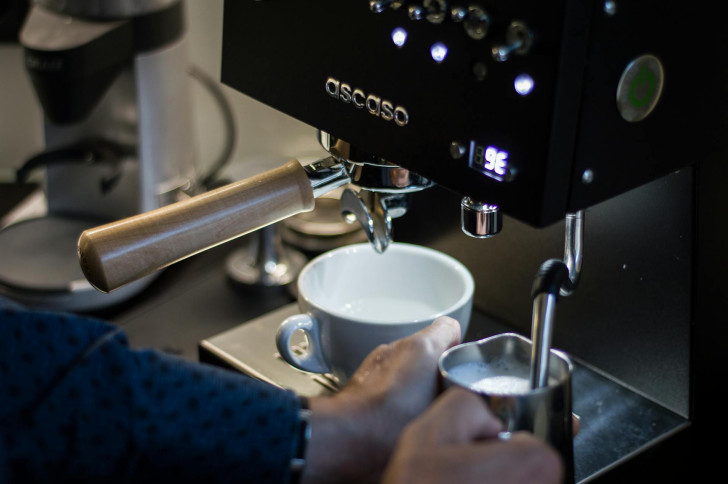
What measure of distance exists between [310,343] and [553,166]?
10.7 inches

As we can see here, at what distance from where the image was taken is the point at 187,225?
0.51 metres

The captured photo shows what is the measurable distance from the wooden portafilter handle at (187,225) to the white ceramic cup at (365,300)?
0.10m

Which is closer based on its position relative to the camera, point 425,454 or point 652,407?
point 425,454

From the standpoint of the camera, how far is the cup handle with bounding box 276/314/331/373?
24.2 inches

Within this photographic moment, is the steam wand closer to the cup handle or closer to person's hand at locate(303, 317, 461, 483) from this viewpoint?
person's hand at locate(303, 317, 461, 483)

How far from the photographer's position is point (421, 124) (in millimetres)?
482

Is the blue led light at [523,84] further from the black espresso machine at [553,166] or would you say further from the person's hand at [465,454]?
the person's hand at [465,454]

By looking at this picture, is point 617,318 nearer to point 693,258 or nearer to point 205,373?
point 693,258

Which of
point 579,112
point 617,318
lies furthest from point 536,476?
point 617,318

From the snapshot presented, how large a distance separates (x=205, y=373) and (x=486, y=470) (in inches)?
6.4

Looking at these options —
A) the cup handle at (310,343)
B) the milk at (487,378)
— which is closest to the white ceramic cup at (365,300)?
the cup handle at (310,343)

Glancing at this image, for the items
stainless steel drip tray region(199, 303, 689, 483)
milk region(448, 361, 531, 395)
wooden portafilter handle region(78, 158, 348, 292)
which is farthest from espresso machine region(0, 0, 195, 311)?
milk region(448, 361, 531, 395)

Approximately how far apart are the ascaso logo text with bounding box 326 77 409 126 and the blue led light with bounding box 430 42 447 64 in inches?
1.5

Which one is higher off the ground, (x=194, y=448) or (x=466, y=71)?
(x=466, y=71)
